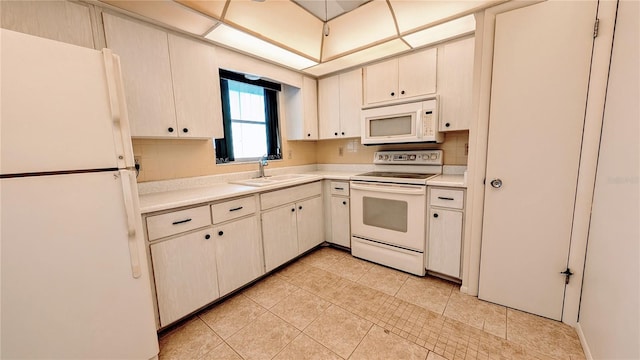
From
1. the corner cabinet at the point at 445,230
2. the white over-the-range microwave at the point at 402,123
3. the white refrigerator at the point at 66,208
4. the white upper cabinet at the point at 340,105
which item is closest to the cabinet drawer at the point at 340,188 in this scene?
the white over-the-range microwave at the point at 402,123

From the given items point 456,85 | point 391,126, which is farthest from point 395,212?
point 456,85

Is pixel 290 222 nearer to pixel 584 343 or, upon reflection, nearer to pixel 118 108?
pixel 118 108

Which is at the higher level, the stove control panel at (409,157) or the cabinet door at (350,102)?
the cabinet door at (350,102)

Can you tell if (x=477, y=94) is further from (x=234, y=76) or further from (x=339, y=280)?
(x=234, y=76)

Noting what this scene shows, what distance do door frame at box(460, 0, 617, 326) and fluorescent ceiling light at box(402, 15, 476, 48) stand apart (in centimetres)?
16

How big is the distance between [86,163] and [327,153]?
2.75 metres

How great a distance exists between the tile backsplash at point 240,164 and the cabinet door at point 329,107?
30 cm

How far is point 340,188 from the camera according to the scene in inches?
110

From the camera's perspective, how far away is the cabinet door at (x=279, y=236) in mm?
2256

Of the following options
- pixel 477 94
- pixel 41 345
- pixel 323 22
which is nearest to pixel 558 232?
pixel 477 94

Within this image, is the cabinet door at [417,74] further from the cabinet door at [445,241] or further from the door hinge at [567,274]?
the door hinge at [567,274]

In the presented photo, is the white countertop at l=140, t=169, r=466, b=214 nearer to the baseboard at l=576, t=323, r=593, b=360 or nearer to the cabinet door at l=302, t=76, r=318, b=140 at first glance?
the cabinet door at l=302, t=76, r=318, b=140

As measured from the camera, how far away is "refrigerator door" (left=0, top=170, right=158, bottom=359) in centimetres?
100

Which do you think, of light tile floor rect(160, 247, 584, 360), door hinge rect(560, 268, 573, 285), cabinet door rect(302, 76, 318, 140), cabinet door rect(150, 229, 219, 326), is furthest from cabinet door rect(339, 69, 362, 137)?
door hinge rect(560, 268, 573, 285)
